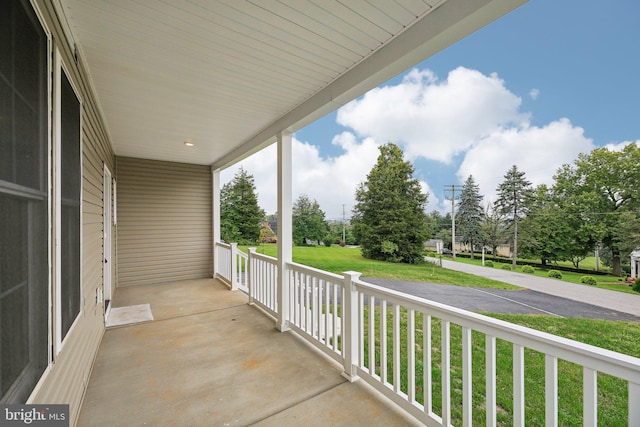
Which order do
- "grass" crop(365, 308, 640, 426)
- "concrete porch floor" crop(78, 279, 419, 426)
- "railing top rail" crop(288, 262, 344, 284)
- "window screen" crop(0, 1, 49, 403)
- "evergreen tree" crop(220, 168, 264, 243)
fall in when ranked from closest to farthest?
"window screen" crop(0, 1, 49, 403)
"grass" crop(365, 308, 640, 426)
"concrete porch floor" crop(78, 279, 419, 426)
"railing top rail" crop(288, 262, 344, 284)
"evergreen tree" crop(220, 168, 264, 243)

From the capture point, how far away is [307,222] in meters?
6.80

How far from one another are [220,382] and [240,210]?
971cm

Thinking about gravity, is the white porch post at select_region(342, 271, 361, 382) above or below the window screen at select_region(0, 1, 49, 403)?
below

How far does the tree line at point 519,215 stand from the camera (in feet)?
6.10

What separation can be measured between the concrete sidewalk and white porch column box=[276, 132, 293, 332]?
2.10 metres

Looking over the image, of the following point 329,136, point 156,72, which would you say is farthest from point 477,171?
point 329,136

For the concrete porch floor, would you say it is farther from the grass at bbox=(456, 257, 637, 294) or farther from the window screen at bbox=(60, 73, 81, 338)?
the grass at bbox=(456, 257, 637, 294)

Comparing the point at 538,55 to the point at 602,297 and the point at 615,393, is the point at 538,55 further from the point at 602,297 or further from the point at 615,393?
the point at 615,393

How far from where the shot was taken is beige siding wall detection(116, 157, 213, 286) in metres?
5.43

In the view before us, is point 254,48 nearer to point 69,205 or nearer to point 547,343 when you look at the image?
point 69,205

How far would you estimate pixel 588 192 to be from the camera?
6.70 feet

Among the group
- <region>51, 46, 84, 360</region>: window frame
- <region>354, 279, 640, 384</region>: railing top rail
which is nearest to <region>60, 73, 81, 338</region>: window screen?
<region>51, 46, 84, 360</region>: window frame

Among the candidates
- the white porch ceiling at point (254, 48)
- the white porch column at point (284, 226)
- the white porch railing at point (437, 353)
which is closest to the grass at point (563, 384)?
the white porch railing at point (437, 353)

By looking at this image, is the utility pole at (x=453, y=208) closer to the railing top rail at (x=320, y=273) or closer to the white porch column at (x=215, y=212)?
the railing top rail at (x=320, y=273)
